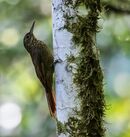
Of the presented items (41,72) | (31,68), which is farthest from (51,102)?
(31,68)

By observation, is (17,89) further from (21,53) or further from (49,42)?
(49,42)

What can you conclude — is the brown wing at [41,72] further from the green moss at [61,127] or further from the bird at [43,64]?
the green moss at [61,127]

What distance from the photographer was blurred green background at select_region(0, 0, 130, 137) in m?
5.94

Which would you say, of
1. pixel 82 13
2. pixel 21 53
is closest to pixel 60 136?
pixel 82 13

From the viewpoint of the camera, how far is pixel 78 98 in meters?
3.01

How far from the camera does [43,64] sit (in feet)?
12.5

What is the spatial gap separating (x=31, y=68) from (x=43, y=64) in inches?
137

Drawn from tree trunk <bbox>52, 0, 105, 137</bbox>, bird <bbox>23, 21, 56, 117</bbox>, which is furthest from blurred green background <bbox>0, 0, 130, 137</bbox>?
tree trunk <bbox>52, 0, 105, 137</bbox>

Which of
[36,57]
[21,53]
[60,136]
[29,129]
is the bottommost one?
[60,136]

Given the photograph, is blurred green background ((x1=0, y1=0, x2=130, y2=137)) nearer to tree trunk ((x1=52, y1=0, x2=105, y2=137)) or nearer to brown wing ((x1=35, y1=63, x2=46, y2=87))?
brown wing ((x1=35, y1=63, x2=46, y2=87))

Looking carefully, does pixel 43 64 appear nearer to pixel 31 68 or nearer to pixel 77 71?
pixel 77 71

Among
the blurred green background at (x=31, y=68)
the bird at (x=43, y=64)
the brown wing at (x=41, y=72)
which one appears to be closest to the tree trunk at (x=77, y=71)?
the bird at (x=43, y=64)

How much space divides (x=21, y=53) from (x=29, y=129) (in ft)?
3.06

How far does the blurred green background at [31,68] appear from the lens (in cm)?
594
